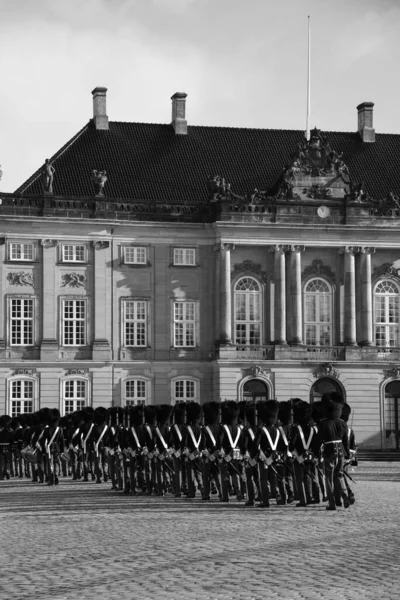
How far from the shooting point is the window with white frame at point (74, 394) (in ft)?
219

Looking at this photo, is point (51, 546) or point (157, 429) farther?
point (157, 429)

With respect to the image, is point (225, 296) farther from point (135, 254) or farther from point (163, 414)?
point (163, 414)

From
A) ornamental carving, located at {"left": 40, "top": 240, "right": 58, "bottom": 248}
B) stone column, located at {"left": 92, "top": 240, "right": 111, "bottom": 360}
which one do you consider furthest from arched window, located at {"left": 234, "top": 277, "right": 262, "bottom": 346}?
ornamental carving, located at {"left": 40, "top": 240, "right": 58, "bottom": 248}

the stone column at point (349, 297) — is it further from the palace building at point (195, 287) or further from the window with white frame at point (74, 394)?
the window with white frame at point (74, 394)

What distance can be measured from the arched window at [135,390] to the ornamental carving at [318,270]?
29.7 feet

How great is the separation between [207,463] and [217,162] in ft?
136

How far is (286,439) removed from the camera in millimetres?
30000

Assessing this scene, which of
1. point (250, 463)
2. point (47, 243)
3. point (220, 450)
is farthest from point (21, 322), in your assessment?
point (250, 463)

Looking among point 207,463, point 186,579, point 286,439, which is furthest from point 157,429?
point 186,579

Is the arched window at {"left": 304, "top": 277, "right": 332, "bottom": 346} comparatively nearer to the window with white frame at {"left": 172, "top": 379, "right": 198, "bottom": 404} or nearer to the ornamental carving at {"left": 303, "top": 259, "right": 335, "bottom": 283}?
the ornamental carving at {"left": 303, "top": 259, "right": 335, "bottom": 283}

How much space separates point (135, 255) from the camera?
68438 mm

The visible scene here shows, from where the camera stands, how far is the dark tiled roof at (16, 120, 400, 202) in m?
69.4

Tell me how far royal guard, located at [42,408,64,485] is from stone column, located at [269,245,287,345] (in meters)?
23.6

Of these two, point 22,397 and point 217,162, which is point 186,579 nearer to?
point 22,397
